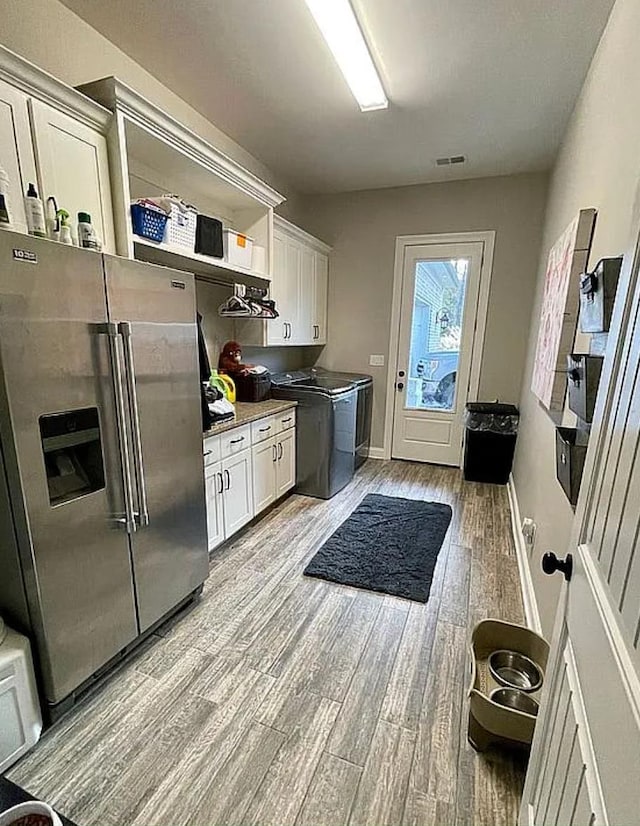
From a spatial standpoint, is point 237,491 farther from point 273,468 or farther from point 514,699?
point 514,699

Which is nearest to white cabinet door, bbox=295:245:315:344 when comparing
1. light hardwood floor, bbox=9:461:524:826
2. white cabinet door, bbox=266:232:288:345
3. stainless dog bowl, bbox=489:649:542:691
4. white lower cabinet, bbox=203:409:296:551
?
white cabinet door, bbox=266:232:288:345

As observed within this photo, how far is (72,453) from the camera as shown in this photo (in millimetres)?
1559

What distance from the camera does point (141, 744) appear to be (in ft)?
4.90

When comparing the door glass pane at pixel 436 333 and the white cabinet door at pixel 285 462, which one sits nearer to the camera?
the white cabinet door at pixel 285 462

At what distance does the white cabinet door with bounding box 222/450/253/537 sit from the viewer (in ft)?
8.76

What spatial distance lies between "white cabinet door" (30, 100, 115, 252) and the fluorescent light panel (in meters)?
1.14

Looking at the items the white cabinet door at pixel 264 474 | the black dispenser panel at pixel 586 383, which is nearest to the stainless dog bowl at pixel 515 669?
the black dispenser panel at pixel 586 383

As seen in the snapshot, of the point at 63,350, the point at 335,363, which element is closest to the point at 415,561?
the point at 63,350

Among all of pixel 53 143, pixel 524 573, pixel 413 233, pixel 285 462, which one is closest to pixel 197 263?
pixel 53 143

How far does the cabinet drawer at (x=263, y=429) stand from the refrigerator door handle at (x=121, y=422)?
1271 millimetres

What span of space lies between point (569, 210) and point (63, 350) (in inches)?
111

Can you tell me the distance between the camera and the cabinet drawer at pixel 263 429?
2.94 meters

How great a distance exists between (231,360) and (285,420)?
67 centimetres

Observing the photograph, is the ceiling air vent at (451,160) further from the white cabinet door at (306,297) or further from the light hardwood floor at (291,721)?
the light hardwood floor at (291,721)
